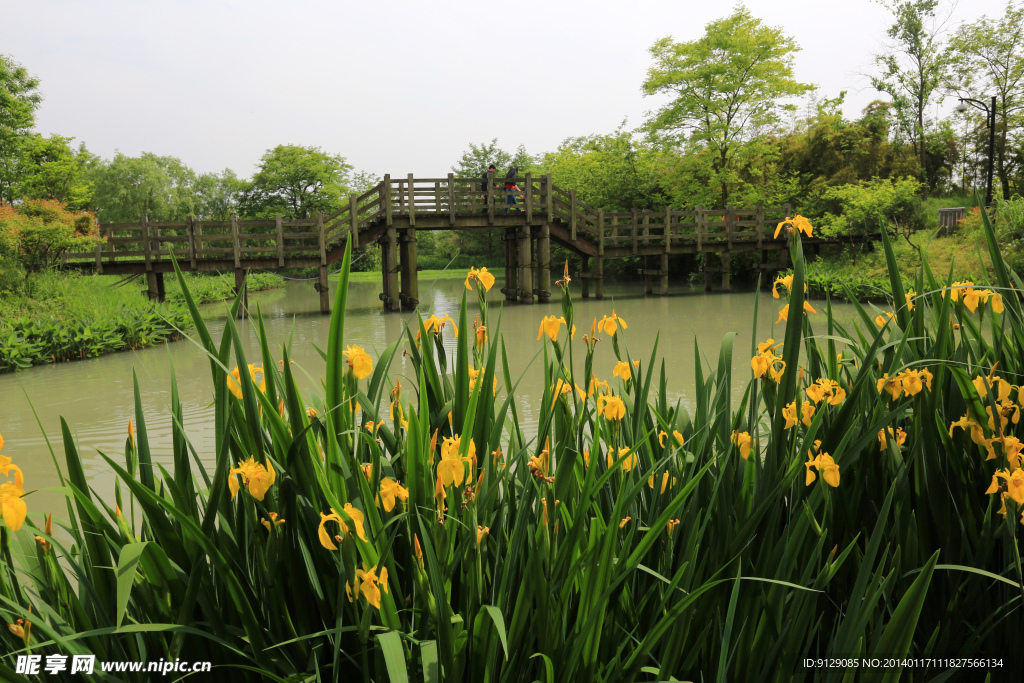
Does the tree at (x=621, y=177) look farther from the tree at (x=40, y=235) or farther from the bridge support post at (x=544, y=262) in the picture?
the tree at (x=40, y=235)

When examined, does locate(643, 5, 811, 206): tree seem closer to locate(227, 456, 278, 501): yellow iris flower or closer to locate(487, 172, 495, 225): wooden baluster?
locate(487, 172, 495, 225): wooden baluster

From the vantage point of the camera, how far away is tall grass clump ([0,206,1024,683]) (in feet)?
2.94

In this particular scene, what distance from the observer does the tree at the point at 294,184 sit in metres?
36.3

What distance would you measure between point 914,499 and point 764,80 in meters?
25.1

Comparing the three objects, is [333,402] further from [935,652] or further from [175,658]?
[935,652]

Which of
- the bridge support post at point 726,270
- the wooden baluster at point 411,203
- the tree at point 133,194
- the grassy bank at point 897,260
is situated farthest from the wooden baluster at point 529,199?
the tree at point 133,194

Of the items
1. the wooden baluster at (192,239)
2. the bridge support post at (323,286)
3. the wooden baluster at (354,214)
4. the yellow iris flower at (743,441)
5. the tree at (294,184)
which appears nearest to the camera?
the yellow iris flower at (743,441)

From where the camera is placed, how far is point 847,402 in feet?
3.41

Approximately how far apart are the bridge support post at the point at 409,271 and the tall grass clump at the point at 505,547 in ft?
49.3

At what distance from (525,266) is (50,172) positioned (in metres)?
11.3

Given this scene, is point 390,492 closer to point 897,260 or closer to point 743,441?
point 743,441

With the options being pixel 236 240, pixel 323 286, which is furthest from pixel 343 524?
pixel 323 286

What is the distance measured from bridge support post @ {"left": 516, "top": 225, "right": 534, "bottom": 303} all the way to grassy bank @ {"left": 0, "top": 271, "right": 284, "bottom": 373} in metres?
7.98

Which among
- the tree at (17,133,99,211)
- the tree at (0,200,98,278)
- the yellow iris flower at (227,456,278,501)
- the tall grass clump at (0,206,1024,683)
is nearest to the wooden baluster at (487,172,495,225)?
the tree at (0,200,98,278)
